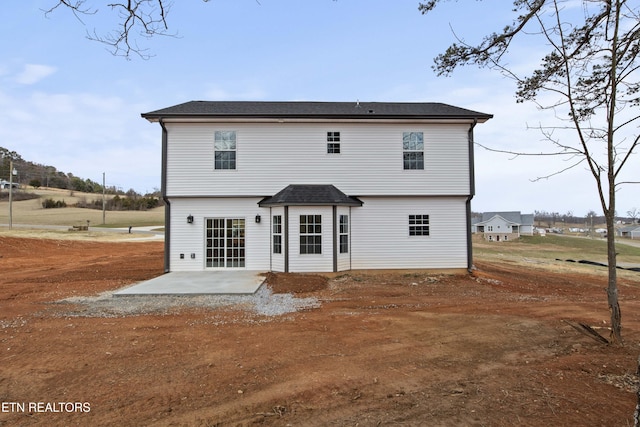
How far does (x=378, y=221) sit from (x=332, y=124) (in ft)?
13.7

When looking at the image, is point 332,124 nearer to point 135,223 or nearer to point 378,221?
point 378,221

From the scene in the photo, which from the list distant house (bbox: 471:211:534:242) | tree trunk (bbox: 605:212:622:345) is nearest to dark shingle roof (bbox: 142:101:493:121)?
tree trunk (bbox: 605:212:622:345)

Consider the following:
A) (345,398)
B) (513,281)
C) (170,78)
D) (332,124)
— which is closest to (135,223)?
(170,78)

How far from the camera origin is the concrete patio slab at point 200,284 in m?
9.27

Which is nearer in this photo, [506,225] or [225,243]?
[225,243]

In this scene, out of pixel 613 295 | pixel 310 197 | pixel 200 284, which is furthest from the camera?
pixel 310 197

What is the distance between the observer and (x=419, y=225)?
13.3m

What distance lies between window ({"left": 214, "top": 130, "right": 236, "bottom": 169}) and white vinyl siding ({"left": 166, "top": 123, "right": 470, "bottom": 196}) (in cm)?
18

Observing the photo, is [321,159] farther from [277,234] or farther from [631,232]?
[631,232]

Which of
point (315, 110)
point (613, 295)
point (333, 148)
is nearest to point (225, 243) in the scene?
point (333, 148)

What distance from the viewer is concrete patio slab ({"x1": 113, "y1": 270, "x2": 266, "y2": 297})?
9.27m

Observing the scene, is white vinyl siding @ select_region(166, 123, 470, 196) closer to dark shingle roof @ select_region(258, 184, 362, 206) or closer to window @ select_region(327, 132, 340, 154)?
window @ select_region(327, 132, 340, 154)

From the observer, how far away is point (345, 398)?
138 inches

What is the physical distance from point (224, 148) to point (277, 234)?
3.90 meters
